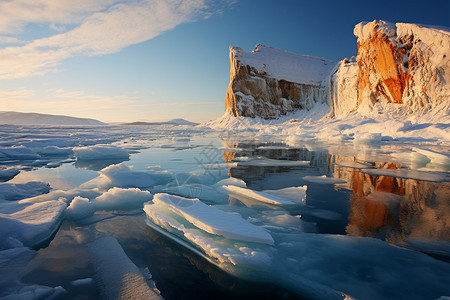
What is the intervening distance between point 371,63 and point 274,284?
1199 inches

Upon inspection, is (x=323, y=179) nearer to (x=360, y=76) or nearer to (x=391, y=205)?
(x=391, y=205)

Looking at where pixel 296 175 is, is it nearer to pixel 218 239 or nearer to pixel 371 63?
pixel 218 239

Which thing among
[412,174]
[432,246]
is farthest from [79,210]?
[412,174]

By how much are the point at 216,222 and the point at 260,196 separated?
5.64 ft

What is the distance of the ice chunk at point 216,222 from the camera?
2.68 m

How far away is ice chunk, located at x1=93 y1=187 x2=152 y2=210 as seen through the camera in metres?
4.16

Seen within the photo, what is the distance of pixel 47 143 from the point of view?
44.0 feet

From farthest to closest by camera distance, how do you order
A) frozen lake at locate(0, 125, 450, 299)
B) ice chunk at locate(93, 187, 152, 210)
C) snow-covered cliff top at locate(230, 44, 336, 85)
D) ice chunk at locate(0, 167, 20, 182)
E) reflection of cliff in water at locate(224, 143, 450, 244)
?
1. snow-covered cliff top at locate(230, 44, 336, 85)
2. ice chunk at locate(0, 167, 20, 182)
3. ice chunk at locate(93, 187, 152, 210)
4. reflection of cliff in water at locate(224, 143, 450, 244)
5. frozen lake at locate(0, 125, 450, 299)

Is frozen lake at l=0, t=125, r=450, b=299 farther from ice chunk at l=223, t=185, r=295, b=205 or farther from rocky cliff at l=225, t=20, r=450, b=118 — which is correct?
rocky cliff at l=225, t=20, r=450, b=118

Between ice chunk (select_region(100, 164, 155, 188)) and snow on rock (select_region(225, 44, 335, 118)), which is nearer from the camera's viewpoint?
ice chunk (select_region(100, 164, 155, 188))

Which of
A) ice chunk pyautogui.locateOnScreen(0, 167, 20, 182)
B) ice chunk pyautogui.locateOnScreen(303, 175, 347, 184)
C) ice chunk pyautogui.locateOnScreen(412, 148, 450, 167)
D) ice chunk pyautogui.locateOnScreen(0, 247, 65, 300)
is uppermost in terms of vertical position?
ice chunk pyautogui.locateOnScreen(412, 148, 450, 167)

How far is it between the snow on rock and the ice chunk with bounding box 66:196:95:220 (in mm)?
38005

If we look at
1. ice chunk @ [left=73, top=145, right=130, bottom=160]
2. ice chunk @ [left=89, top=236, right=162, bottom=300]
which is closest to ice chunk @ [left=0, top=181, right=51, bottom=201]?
ice chunk @ [left=89, top=236, right=162, bottom=300]

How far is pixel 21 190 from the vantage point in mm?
4645
